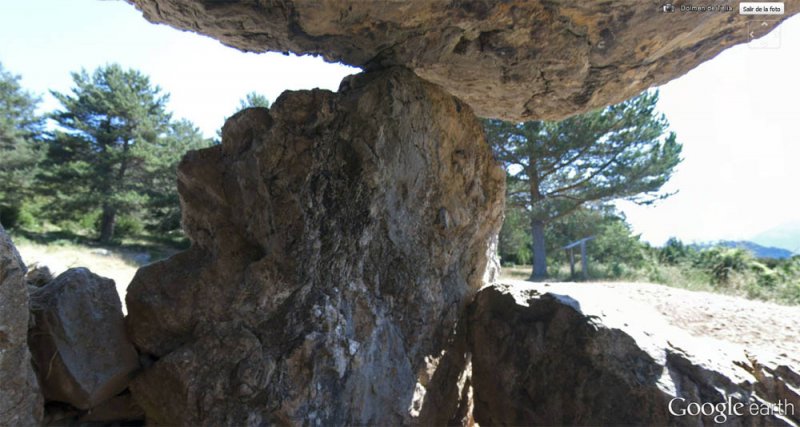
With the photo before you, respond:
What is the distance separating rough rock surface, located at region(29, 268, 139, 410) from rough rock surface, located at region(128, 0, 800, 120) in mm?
1855

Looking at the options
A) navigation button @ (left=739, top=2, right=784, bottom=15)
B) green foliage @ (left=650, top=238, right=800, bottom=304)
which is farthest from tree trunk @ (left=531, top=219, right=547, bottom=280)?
navigation button @ (left=739, top=2, right=784, bottom=15)

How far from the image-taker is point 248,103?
20156 millimetres

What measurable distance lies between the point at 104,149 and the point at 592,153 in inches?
820

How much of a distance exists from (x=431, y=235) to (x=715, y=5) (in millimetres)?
2217

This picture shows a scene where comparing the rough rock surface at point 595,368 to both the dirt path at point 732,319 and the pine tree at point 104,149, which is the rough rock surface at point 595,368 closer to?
the dirt path at point 732,319

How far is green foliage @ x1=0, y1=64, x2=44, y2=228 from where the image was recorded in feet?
62.0

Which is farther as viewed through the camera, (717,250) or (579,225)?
(579,225)

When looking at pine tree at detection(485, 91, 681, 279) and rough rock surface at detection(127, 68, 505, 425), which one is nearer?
rough rock surface at detection(127, 68, 505, 425)

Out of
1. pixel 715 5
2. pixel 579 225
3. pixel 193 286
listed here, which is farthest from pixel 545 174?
pixel 193 286

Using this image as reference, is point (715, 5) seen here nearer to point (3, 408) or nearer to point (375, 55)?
point (375, 55)

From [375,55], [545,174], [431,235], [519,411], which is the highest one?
[545,174]

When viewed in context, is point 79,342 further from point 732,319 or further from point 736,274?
point 736,274

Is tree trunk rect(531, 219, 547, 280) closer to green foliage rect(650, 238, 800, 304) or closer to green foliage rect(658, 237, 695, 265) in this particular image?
green foliage rect(650, 238, 800, 304)

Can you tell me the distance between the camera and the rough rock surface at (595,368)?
2357mm
